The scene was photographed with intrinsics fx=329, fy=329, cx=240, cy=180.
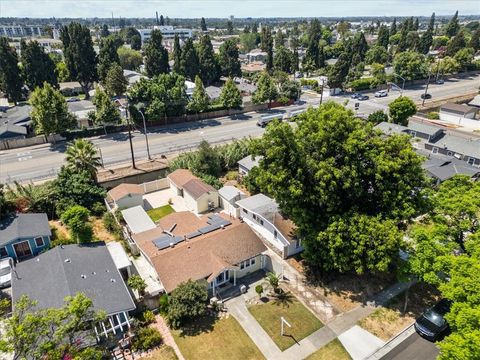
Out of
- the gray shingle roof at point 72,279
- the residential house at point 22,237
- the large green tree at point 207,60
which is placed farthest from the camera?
the large green tree at point 207,60

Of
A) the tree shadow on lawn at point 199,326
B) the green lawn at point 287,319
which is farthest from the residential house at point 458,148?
the tree shadow on lawn at point 199,326

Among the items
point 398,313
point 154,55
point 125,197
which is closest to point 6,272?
point 125,197

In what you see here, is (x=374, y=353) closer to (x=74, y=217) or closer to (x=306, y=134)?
(x=306, y=134)

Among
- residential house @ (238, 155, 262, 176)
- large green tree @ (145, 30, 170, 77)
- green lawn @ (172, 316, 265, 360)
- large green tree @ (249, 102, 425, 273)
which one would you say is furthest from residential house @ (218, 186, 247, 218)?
large green tree @ (145, 30, 170, 77)

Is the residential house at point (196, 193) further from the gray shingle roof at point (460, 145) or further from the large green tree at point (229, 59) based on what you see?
the large green tree at point (229, 59)

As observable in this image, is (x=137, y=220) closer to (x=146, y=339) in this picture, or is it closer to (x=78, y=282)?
(x=78, y=282)

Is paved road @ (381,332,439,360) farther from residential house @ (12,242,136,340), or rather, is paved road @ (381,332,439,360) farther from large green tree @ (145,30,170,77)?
large green tree @ (145,30,170,77)
